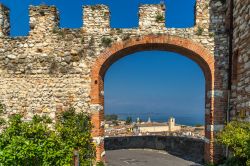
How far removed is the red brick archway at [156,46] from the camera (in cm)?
984

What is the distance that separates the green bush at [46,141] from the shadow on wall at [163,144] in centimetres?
540

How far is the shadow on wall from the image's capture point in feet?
44.5

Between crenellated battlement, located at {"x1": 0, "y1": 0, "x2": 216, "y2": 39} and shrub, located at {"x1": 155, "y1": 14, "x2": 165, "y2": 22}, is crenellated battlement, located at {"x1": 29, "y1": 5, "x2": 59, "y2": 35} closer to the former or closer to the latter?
crenellated battlement, located at {"x1": 0, "y1": 0, "x2": 216, "y2": 39}

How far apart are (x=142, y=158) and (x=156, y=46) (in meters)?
5.19

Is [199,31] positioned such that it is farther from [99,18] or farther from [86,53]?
[86,53]

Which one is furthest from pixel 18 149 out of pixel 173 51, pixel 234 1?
pixel 234 1

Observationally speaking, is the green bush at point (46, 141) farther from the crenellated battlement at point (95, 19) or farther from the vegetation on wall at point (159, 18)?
the vegetation on wall at point (159, 18)

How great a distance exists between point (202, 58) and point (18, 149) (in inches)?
274

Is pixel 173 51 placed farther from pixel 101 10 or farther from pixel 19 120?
pixel 19 120

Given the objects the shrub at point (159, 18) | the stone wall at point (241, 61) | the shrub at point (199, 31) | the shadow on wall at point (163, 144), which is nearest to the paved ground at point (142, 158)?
the shadow on wall at point (163, 144)

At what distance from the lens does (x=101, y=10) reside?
1030cm

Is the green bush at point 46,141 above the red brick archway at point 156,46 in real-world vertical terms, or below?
below

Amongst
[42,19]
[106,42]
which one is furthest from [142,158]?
[42,19]

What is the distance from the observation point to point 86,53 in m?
10.3
